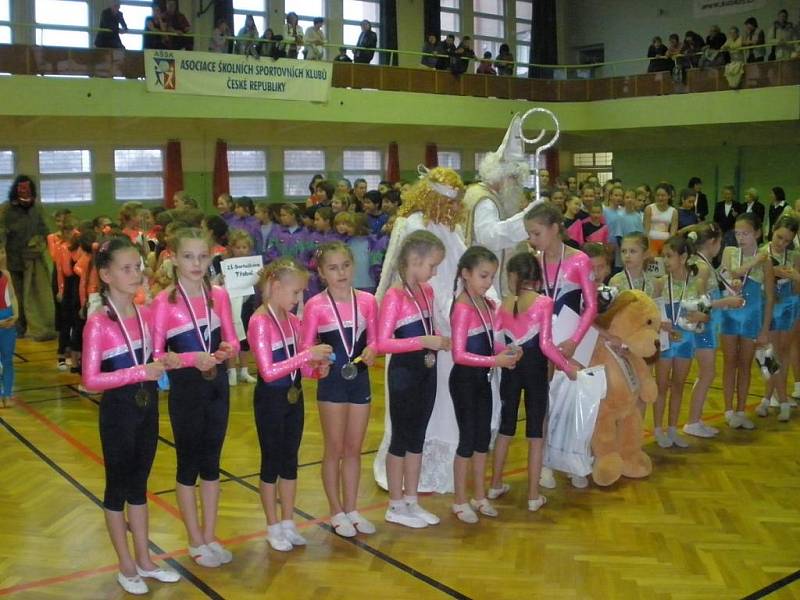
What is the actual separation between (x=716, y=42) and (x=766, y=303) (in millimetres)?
13102

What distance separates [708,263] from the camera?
19.7ft

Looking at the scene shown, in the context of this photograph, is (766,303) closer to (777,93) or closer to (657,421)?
(657,421)

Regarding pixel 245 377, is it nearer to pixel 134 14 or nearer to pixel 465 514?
pixel 465 514

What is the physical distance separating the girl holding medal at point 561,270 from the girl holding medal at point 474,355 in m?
0.51

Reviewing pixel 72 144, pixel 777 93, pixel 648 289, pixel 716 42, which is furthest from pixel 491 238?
pixel 716 42

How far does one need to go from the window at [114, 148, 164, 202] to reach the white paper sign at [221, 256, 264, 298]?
32.4 feet

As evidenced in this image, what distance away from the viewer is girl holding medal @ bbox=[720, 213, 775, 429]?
6.25 m

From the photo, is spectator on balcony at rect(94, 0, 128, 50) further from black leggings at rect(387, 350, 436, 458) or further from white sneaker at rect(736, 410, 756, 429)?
black leggings at rect(387, 350, 436, 458)

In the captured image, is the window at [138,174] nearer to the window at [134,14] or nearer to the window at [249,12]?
the window at [134,14]

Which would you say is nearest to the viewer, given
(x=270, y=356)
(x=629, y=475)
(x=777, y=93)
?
(x=270, y=356)

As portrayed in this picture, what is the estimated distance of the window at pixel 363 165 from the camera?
19.1 m

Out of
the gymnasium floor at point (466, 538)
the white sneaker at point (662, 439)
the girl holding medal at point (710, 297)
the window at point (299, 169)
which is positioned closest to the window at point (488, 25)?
the window at point (299, 169)

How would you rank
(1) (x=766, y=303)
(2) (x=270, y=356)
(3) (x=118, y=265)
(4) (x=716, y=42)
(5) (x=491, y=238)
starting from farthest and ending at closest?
(4) (x=716, y=42), (1) (x=766, y=303), (5) (x=491, y=238), (2) (x=270, y=356), (3) (x=118, y=265)

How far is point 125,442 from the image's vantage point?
365cm
